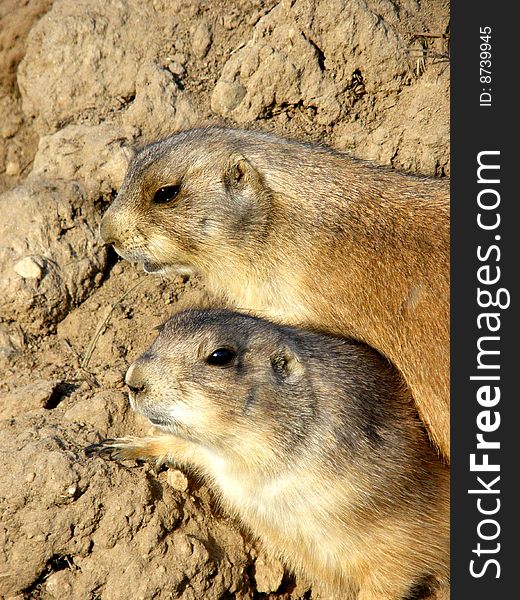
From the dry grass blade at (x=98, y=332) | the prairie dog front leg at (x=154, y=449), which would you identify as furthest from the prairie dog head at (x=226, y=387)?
the dry grass blade at (x=98, y=332)

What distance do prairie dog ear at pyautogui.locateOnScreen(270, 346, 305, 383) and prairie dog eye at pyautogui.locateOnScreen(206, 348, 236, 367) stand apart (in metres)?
0.28

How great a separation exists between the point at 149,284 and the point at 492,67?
112 inches

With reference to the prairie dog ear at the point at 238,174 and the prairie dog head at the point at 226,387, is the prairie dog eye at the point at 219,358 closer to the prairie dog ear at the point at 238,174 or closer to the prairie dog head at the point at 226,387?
the prairie dog head at the point at 226,387

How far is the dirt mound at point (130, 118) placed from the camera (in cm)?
609

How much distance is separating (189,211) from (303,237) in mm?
735

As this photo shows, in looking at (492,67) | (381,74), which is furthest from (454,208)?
(381,74)

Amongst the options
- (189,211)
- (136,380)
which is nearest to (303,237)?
(189,211)

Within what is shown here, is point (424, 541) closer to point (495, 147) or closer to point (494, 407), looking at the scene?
point (494, 407)

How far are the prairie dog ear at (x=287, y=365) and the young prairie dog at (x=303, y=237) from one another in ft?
1.88

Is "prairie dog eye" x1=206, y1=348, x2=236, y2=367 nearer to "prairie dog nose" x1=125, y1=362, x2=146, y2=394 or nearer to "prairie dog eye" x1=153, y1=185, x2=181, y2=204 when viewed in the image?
"prairie dog nose" x1=125, y1=362, x2=146, y2=394

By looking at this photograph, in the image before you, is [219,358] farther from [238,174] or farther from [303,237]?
[238,174]

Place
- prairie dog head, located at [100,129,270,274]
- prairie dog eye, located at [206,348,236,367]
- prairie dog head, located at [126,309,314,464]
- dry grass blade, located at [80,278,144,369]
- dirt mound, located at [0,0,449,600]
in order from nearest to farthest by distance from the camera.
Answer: prairie dog head, located at [126,309,314,464] → prairie dog eye, located at [206,348,236,367] → prairie dog head, located at [100,129,270,274] → dirt mound, located at [0,0,449,600] → dry grass blade, located at [80,278,144,369]

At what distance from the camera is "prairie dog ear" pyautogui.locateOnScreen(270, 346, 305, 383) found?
511 cm

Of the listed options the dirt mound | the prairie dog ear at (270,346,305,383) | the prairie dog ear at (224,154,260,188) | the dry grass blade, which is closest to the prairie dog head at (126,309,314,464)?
the prairie dog ear at (270,346,305,383)
